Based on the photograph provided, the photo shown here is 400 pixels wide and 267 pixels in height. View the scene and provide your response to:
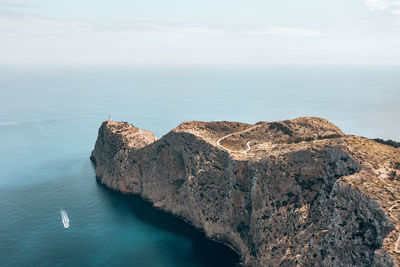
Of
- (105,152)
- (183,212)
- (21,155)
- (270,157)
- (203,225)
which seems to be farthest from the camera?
(21,155)

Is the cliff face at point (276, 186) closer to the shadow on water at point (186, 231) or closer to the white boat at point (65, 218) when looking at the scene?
the shadow on water at point (186, 231)

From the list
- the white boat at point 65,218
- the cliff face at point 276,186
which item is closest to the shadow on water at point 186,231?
the cliff face at point 276,186

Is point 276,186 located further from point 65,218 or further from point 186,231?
point 65,218

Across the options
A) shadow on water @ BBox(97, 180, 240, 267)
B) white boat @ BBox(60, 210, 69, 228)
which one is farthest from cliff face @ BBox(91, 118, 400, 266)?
white boat @ BBox(60, 210, 69, 228)

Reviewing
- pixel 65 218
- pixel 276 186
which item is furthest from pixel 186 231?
pixel 65 218

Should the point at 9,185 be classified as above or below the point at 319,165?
below

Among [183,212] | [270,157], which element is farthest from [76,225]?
[270,157]

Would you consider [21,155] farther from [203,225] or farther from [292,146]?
[292,146]
